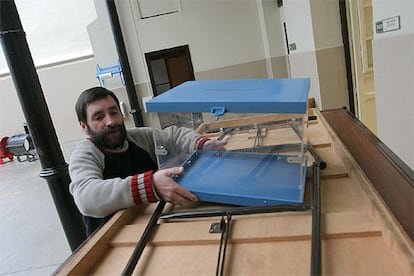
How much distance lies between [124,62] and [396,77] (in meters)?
3.92

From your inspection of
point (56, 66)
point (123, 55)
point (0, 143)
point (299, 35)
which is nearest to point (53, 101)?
point (56, 66)

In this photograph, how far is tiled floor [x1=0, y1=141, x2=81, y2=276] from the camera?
8.06 ft

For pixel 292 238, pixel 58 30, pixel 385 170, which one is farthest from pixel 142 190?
pixel 58 30

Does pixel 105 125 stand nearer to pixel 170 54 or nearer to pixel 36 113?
pixel 36 113

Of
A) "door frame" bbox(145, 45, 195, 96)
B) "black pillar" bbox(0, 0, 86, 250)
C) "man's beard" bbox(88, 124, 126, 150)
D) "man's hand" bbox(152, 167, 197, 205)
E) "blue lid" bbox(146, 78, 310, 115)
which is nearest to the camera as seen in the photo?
"blue lid" bbox(146, 78, 310, 115)

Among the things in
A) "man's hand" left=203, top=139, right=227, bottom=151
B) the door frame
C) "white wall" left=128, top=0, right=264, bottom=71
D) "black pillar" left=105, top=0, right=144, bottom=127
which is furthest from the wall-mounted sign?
"black pillar" left=105, top=0, right=144, bottom=127

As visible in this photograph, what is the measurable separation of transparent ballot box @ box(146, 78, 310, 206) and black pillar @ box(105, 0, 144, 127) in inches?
153

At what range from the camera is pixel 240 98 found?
2.58 ft

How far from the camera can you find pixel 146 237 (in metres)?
0.72

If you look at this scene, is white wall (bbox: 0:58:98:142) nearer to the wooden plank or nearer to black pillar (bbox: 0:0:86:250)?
black pillar (bbox: 0:0:86:250)

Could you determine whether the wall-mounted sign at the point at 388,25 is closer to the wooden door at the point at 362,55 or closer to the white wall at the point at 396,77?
the white wall at the point at 396,77

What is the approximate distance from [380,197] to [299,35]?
2841 millimetres

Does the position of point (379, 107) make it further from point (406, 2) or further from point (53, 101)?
point (53, 101)

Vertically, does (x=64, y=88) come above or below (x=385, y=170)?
above
